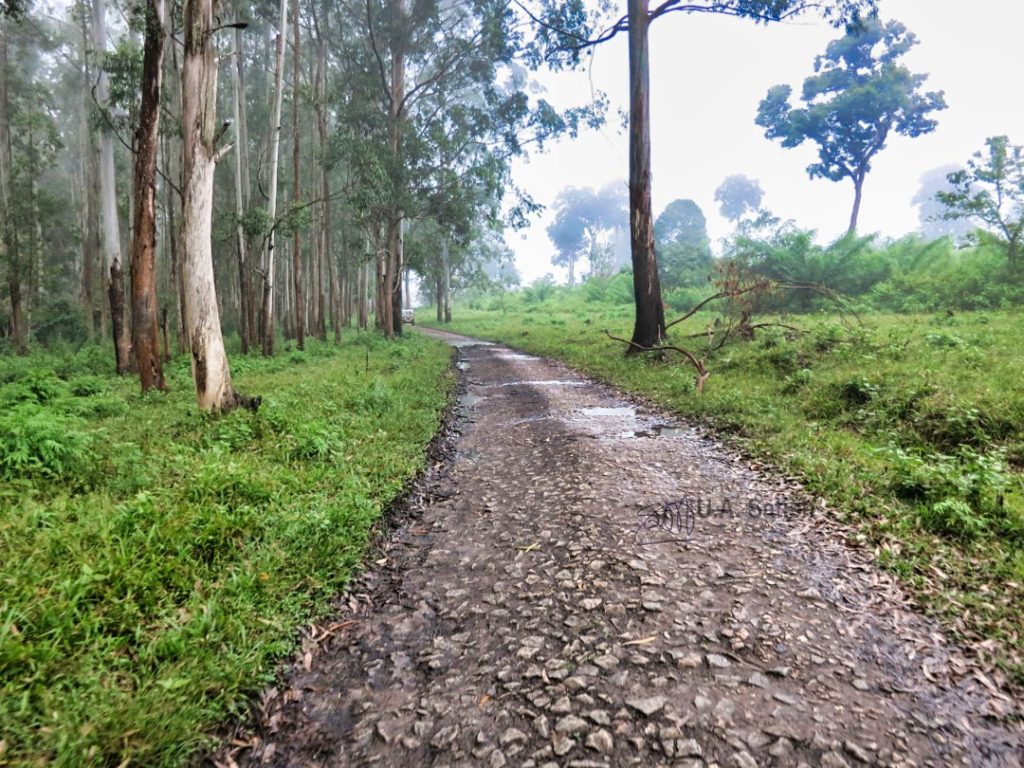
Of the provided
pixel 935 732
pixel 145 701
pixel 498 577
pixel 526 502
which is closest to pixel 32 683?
pixel 145 701

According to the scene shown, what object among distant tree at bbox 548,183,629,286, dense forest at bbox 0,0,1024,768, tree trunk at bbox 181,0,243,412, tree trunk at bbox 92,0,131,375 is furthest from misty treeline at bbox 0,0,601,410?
distant tree at bbox 548,183,629,286

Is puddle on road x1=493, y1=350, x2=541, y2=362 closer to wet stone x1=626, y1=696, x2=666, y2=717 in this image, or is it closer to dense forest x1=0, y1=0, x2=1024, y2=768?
dense forest x1=0, y1=0, x2=1024, y2=768

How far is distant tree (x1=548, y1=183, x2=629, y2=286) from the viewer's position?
7625 cm

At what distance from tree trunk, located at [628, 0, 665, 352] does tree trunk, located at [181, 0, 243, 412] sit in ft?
31.0

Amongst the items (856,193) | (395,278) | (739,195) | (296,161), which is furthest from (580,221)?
(296,161)

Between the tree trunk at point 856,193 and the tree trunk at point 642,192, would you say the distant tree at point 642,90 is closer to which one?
the tree trunk at point 642,192

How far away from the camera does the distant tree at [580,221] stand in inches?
3002

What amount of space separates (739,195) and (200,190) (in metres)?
73.8

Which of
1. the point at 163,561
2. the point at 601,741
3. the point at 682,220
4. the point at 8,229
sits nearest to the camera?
the point at 601,741

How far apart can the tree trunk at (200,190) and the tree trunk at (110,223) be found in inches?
258

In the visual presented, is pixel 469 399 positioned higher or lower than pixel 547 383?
lower

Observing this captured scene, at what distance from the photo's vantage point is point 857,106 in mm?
25516

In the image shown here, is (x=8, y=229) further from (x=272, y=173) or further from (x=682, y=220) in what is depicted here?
(x=682, y=220)

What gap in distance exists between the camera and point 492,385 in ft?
36.0
